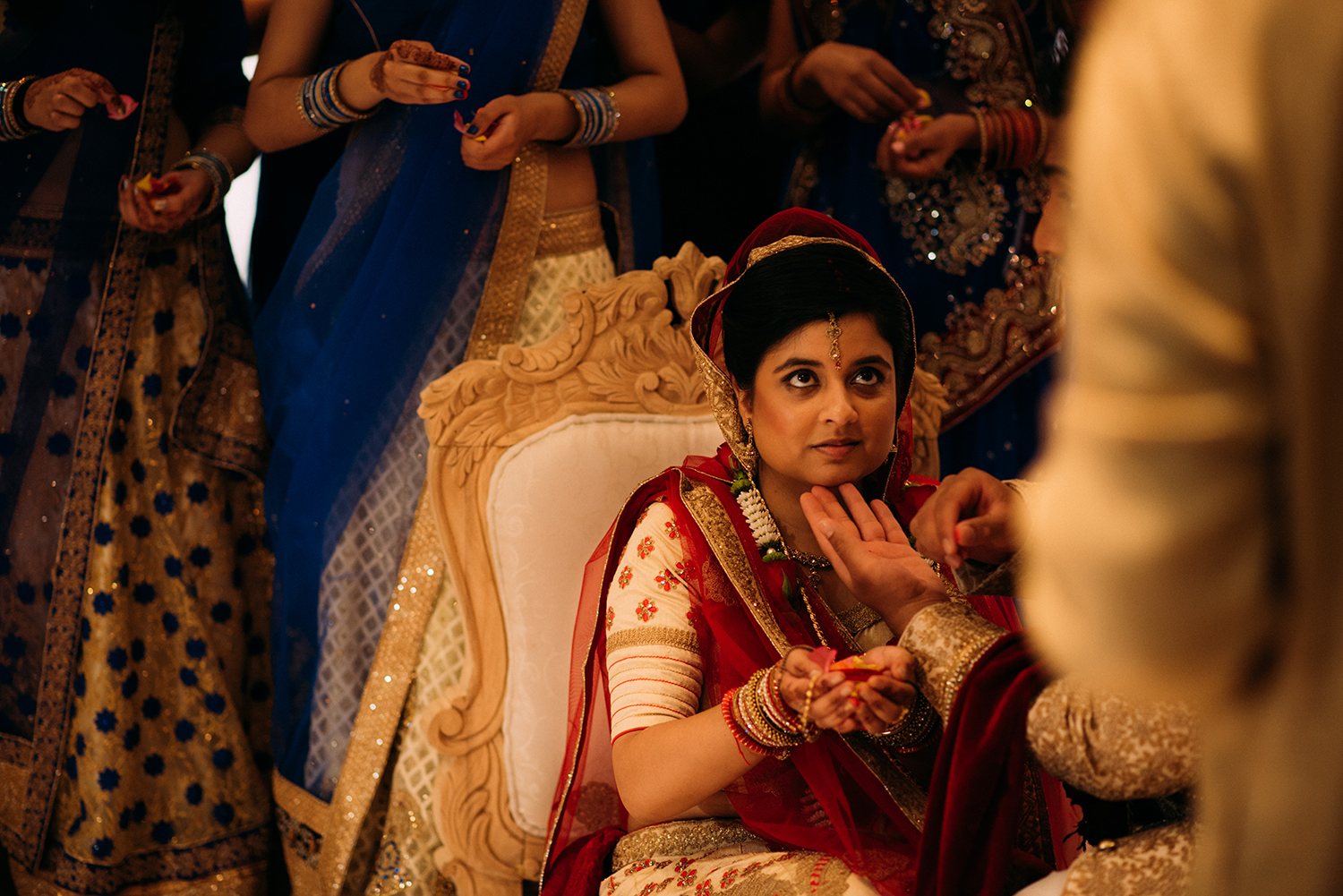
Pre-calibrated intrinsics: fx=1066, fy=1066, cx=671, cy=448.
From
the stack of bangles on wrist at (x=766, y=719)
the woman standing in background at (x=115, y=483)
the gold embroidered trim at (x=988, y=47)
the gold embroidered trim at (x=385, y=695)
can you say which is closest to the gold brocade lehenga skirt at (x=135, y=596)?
the woman standing in background at (x=115, y=483)

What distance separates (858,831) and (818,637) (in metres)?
0.20

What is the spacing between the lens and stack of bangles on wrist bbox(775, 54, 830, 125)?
1718 millimetres

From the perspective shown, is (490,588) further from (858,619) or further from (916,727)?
(916,727)

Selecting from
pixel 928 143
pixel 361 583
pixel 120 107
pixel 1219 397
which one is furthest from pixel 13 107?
pixel 1219 397

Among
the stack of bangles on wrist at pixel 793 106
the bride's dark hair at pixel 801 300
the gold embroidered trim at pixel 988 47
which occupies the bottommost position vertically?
the bride's dark hair at pixel 801 300

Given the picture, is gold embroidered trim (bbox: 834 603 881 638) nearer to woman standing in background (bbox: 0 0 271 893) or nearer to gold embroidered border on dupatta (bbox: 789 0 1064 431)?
gold embroidered border on dupatta (bbox: 789 0 1064 431)

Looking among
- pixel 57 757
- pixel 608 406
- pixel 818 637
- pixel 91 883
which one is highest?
pixel 608 406

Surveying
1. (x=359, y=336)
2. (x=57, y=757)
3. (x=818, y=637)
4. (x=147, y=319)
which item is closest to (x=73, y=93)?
(x=147, y=319)

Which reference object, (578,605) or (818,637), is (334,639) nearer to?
(578,605)

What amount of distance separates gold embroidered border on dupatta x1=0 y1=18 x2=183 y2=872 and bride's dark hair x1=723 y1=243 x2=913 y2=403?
928 mm

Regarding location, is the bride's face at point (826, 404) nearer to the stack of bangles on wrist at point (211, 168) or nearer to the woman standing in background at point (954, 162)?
the woman standing in background at point (954, 162)

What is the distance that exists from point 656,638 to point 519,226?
0.70m

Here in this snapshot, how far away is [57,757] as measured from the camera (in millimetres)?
1523

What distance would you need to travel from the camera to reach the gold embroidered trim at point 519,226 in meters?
1.51
